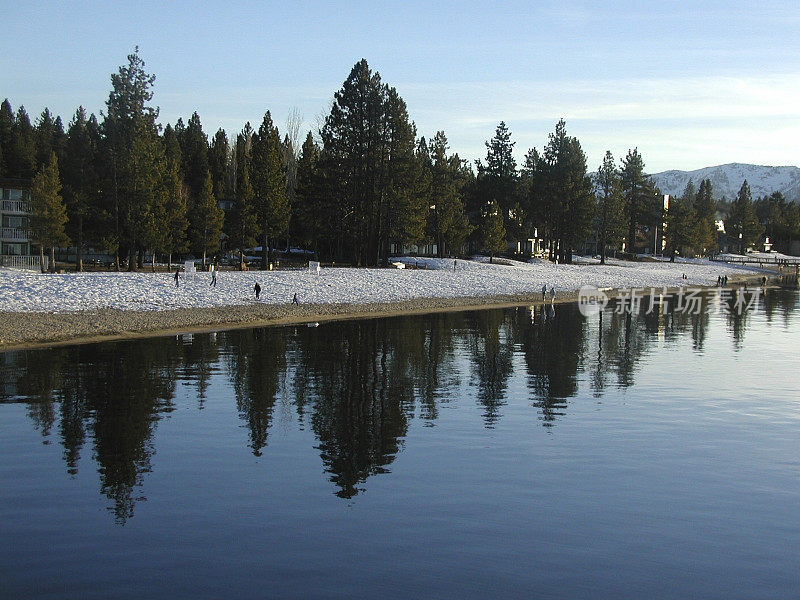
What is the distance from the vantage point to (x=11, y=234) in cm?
10125

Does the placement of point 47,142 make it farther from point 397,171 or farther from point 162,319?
point 162,319

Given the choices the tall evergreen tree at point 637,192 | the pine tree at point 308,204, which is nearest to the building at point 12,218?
the pine tree at point 308,204

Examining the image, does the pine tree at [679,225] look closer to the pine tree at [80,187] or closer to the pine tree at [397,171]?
the pine tree at [397,171]

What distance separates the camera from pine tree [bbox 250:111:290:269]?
88.1 meters

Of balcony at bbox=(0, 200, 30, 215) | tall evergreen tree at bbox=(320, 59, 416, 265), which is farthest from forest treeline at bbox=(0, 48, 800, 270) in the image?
balcony at bbox=(0, 200, 30, 215)

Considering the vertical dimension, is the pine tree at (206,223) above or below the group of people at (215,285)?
above

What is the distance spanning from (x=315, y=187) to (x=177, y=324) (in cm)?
4192

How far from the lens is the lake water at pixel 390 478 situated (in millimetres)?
12555

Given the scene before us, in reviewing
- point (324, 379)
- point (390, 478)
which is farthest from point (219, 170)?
point (390, 478)

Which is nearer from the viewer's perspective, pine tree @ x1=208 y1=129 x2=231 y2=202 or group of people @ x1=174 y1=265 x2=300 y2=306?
group of people @ x1=174 y1=265 x2=300 y2=306

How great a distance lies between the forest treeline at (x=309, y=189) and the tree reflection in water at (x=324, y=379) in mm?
35036

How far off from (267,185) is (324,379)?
200ft

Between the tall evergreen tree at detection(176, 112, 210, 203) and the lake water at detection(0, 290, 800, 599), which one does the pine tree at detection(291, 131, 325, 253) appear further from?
the lake water at detection(0, 290, 800, 599)

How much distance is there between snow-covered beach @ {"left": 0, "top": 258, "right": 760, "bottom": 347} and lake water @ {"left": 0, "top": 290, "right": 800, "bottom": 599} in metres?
8.69
